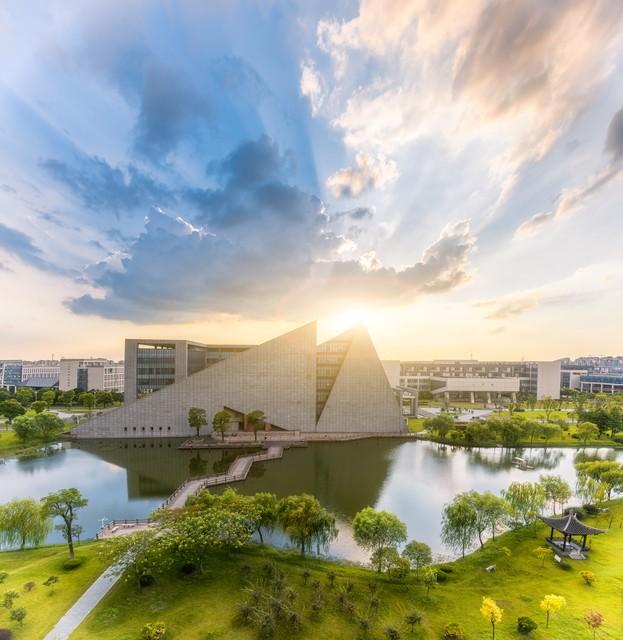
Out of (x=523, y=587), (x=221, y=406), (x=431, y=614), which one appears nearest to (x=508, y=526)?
(x=523, y=587)

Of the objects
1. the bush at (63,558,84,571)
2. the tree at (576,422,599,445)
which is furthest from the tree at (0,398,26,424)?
the tree at (576,422,599,445)

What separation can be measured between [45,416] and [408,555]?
1606 inches

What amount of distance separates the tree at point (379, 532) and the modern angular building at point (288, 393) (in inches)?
1113

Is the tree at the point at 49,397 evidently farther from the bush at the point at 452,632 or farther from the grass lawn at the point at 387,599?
the bush at the point at 452,632

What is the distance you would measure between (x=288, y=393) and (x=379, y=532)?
95.3 feet

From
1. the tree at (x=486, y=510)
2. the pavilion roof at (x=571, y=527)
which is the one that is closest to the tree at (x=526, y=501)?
the pavilion roof at (x=571, y=527)

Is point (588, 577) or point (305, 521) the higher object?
point (305, 521)

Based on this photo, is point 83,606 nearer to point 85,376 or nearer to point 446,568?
point 446,568

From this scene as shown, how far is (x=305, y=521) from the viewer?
15.8 metres

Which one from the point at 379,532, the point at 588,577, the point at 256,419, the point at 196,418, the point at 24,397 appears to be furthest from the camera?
the point at 24,397

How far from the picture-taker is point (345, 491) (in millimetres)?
25000

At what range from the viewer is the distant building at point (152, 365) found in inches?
1885

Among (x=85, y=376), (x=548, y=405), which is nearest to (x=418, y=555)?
(x=548, y=405)

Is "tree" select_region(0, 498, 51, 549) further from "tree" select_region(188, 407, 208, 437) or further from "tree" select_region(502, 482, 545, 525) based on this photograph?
"tree" select_region(502, 482, 545, 525)
